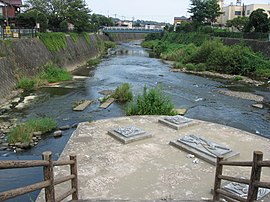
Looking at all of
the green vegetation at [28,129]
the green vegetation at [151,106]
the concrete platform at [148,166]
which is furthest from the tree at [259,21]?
the green vegetation at [28,129]

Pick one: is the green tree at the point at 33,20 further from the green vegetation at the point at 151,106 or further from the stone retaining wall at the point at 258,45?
the stone retaining wall at the point at 258,45

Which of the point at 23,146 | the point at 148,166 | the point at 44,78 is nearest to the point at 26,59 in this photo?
the point at 44,78

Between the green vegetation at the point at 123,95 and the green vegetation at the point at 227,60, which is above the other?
the green vegetation at the point at 227,60

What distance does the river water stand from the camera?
10.1 meters

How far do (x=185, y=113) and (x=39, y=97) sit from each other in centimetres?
975

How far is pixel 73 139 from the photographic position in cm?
951

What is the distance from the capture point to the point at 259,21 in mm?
35844

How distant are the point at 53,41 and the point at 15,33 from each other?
6265 millimetres

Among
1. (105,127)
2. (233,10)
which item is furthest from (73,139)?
(233,10)

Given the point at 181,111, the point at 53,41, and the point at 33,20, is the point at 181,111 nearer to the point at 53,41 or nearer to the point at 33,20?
the point at 53,41

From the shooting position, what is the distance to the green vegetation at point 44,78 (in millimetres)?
19969

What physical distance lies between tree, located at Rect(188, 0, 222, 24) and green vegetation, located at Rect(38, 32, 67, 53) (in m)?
31.6

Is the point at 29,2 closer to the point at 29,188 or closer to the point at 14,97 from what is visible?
the point at 14,97

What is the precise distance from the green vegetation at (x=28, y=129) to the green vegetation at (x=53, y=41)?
18029 millimetres
